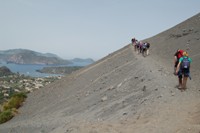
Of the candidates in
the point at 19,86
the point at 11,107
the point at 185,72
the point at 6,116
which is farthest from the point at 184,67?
the point at 19,86

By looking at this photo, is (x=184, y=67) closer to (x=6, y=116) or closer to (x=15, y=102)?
(x=6, y=116)

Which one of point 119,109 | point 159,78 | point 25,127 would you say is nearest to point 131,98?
point 119,109

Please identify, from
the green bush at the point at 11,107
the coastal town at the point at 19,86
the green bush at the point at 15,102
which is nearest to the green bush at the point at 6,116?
→ the green bush at the point at 11,107

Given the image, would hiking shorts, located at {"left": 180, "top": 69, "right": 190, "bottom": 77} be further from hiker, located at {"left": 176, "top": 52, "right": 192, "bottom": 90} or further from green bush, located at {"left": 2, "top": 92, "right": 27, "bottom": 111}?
green bush, located at {"left": 2, "top": 92, "right": 27, "bottom": 111}

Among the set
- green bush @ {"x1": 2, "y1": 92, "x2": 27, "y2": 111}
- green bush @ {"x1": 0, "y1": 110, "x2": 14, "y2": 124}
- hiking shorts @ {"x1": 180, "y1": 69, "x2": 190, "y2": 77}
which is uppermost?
hiking shorts @ {"x1": 180, "y1": 69, "x2": 190, "y2": 77}

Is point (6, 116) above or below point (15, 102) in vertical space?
below

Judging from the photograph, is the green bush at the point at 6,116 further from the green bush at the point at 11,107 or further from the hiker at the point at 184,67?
the hiker at the point at 184,67

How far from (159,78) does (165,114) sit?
6459 mm

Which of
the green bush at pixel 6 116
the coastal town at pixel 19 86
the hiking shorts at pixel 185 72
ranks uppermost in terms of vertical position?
the hiking shorts at pixel 185 72

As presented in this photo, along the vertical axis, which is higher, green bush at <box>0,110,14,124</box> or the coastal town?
green bush at <box>0,110,14,124</box>

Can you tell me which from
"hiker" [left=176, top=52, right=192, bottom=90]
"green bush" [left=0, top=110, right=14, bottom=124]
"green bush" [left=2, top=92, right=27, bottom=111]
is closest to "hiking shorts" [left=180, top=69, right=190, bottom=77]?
"hiker" [left=176, top=52, right=192, bottom=90]

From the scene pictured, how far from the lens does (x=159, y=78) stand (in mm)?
18234

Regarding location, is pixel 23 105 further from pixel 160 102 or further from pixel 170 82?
pixel 160 102

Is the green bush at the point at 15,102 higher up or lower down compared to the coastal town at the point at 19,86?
higher up
